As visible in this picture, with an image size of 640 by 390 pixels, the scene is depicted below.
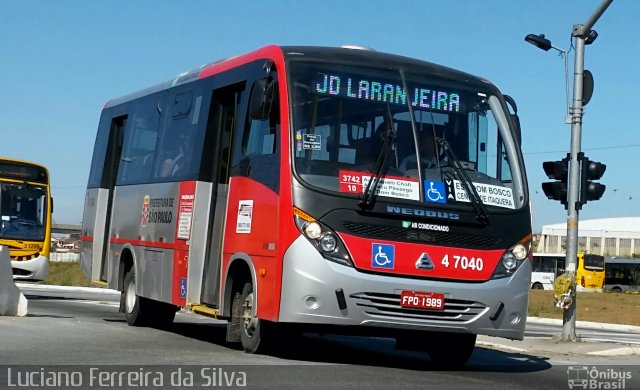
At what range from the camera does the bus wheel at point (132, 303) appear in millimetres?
17625

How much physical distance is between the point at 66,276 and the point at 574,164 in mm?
41197

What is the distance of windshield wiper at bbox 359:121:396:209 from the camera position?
11719mm

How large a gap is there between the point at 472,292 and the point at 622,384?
1764 millimetres

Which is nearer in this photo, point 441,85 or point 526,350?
point 441,85

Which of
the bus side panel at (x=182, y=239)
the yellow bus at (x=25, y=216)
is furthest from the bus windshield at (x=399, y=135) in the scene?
the yellow bus at (x=25, y=216)

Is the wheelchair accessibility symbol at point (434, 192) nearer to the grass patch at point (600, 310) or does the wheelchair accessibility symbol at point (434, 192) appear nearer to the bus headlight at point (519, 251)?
the bus headlight at point (519, 251)

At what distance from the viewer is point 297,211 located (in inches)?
458

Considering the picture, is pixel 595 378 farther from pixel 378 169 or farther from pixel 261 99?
pixel 261 99

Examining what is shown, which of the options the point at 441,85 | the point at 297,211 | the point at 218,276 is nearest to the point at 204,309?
the point at 218,276

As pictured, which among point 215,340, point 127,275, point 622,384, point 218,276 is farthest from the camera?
point 127,275

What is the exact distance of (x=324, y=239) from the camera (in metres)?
11.6

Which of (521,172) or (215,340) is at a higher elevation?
(521,172)

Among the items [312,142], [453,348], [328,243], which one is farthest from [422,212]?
[453,348]

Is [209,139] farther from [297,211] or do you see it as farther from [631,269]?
[631,269]
